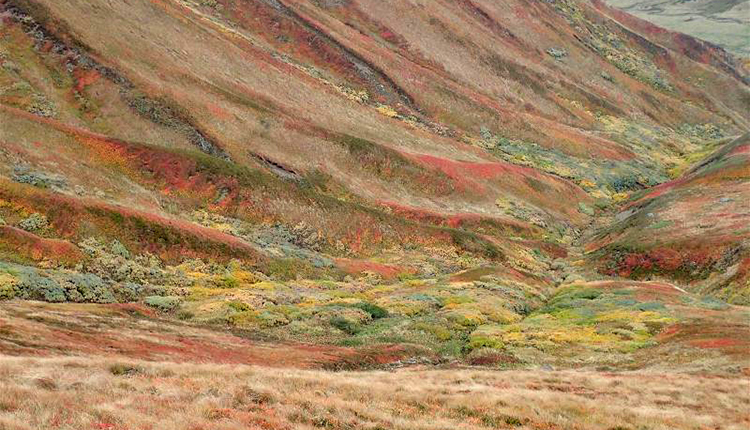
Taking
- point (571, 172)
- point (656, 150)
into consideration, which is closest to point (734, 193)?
point (571, 172)

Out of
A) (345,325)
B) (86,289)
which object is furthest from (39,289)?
(345,325)

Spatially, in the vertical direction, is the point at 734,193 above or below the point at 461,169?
above

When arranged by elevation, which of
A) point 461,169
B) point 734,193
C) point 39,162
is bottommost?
point 39,162

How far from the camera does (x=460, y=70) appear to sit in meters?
113

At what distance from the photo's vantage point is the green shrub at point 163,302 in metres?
32.9

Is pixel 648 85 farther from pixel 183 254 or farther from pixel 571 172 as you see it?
pixel 183 254

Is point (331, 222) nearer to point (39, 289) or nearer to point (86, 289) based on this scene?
point (86, 289)

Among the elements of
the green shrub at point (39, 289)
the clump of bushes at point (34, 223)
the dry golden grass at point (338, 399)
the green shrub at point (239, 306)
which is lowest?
the clump of bushes at point (34, 223)

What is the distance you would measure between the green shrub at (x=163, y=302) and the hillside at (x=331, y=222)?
70 cm

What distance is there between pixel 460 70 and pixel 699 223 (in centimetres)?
6140

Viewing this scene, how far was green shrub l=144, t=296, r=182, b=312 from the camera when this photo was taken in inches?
1294

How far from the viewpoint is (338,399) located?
56.1ft

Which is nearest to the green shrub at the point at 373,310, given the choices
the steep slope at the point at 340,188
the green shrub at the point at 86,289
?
the steep slope at the point at 340,188

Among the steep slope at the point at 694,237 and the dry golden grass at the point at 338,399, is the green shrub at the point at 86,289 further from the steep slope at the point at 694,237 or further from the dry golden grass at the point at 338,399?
the steep slope at the point at 694,237
